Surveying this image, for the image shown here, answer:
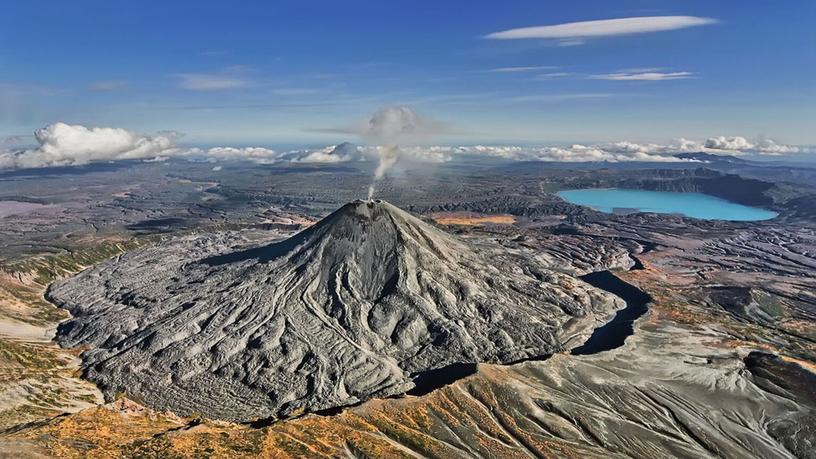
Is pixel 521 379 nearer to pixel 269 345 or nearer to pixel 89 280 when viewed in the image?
pixel 269 345

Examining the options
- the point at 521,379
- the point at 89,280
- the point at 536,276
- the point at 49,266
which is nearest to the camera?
the point at 521,379

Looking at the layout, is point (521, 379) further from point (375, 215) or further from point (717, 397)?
point (375, 215)

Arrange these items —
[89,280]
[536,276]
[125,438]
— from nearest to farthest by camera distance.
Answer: [125,438] → [536,276] → [89,280]

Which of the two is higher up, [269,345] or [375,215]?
[375,215]

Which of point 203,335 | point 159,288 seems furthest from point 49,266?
point 203,335

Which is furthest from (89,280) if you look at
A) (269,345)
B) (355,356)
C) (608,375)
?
(608,375)

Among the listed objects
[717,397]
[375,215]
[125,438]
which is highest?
[375,215]

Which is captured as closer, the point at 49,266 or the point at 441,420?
the point at 441,420
